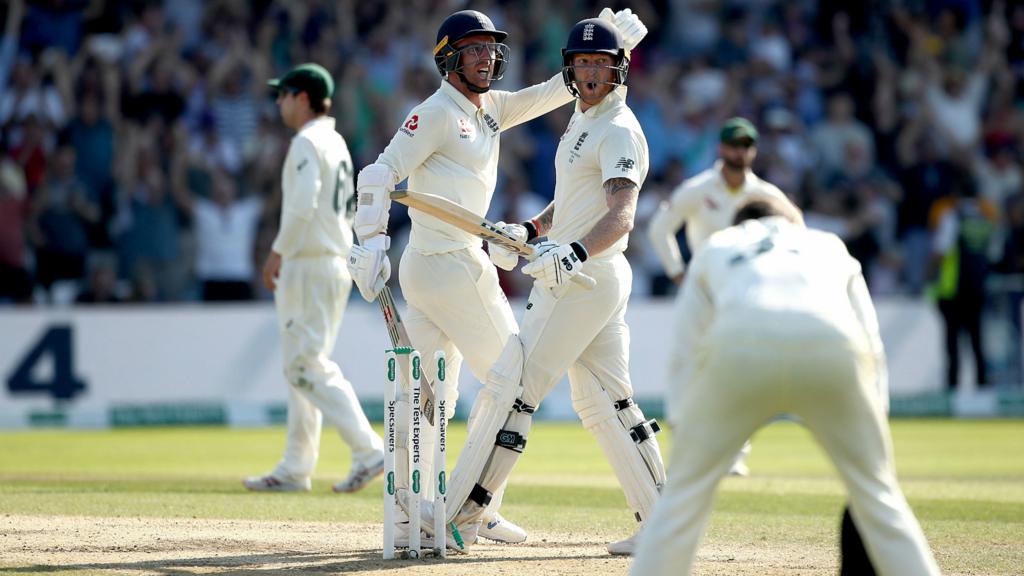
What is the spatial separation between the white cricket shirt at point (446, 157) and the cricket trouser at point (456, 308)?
0.26ft

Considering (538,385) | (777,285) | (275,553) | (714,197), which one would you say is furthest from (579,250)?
(714,197)

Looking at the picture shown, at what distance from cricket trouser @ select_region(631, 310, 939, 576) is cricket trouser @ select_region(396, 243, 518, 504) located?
2.11 metres

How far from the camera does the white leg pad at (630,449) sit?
6.15m

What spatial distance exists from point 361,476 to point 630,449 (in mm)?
2558

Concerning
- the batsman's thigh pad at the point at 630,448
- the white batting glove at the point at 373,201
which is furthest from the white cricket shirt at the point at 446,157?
the batsman's thigh pad at the point at 630,448

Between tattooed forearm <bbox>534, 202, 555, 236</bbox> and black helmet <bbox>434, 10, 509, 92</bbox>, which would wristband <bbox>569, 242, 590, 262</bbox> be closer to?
tattooed forearm <bbox>534, 202, 555, 236</bbox>

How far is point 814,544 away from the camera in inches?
255

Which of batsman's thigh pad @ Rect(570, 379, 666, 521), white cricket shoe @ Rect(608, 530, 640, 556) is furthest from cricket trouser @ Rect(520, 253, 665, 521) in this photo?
white cricket shoe @ Rect(608, 530, 640, 556)

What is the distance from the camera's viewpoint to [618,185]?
19.2 ft

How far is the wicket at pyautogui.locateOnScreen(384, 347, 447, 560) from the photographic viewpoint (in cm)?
571

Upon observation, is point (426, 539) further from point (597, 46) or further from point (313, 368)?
point (313, 368)

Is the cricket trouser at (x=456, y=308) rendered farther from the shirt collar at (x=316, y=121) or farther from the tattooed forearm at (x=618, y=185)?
the shirt collar at (x=316, y=121)

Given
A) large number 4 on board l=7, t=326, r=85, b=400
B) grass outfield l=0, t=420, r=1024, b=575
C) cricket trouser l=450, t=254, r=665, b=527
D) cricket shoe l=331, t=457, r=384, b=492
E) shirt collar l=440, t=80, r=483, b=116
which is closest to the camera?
cricket trouser l=450, t=254, r=665, b=527

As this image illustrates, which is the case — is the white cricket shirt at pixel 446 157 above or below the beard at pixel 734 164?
below
